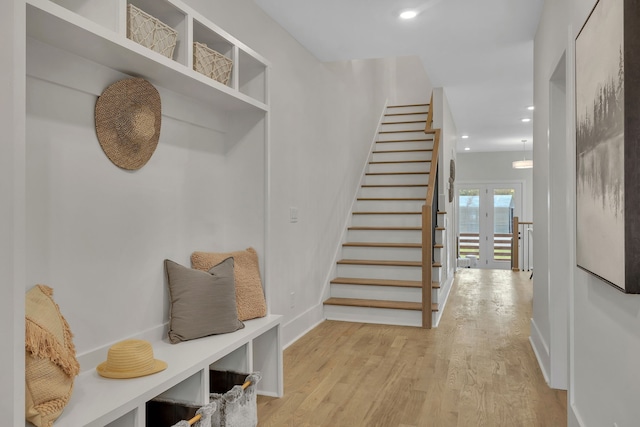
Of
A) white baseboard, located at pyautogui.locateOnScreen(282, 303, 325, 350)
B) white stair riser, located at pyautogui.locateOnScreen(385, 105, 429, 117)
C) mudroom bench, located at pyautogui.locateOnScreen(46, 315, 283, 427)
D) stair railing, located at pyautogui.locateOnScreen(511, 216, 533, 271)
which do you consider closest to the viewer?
mudroom bench, located at pyautogui.locateOnScreen(46, 315, 283, 427)

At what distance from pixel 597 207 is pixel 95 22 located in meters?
1.88

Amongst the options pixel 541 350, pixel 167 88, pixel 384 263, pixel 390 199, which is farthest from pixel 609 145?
pixel 390 199

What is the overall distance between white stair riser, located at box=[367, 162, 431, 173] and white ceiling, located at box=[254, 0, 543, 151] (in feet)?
3.94

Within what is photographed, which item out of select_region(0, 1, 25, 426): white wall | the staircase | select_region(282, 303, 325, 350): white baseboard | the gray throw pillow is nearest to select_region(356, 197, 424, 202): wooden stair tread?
the staircase

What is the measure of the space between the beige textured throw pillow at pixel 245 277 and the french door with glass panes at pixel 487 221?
946 cm

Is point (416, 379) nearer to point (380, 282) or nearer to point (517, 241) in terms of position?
point (380, 282)

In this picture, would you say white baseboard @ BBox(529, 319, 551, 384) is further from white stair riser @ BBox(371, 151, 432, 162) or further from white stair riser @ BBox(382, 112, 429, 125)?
white stair riser @ BBox(382, 112, 429, 125)

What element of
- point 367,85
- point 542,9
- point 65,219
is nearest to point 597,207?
point 65,219

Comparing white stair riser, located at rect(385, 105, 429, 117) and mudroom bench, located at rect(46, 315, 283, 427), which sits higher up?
white stair riser, located at rect(385, 105, 429, 117)

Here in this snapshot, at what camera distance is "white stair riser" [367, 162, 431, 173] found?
6.63 meters

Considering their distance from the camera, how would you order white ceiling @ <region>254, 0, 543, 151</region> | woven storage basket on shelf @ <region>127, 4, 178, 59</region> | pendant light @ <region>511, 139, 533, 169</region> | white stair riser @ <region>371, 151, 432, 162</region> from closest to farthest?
woven storage basket on shelf @ <region>127, 4, 178, 59</region>
white ceiling @ <region>254, 0, 543, 151</region>
white stair riser @ <region>371, 151, 432, 162</region>
pendant light @ <region>511, 139, 533, 169</region>

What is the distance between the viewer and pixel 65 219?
1863 mm

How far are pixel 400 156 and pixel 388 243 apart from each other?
1990mm

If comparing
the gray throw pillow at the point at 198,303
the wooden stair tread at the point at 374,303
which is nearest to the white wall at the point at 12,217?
the gray throw pillow at the point at 198,303
